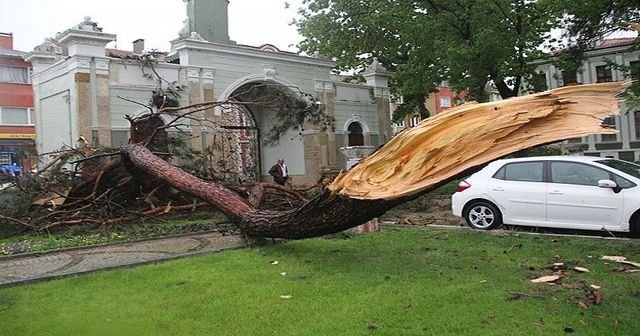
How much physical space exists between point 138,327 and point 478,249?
4857mm

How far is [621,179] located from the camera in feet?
28.2

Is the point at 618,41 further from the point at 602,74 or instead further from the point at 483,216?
the point at 483,216

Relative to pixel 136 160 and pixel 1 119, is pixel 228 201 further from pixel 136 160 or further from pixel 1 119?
pixel 1 119

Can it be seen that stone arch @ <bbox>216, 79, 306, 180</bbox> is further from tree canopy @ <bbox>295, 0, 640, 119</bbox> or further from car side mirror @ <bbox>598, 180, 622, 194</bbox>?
car side mirror @ <bbox>598, 180, 622, 194</bbox>

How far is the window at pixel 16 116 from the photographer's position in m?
37.8

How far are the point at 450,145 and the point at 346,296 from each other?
1.78m

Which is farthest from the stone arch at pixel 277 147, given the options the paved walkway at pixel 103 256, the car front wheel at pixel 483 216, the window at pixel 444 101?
the window at pixel 444 101

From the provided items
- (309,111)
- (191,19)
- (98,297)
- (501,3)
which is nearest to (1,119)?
(191,19)

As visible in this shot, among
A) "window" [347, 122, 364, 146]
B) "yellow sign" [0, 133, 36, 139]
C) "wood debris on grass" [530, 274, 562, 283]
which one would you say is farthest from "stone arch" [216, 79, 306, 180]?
"yellow sign" [0, 133, 36, 139]

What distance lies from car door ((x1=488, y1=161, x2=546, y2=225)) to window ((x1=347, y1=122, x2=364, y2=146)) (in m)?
14.5

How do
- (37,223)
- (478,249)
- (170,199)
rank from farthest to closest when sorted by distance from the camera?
(170,199) < (37,223) < (478,249)

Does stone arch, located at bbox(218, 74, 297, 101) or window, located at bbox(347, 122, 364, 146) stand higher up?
stone arch, located at bbox(218, 74, 297, 101)

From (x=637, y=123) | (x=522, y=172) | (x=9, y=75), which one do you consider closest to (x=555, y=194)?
(x=522, y=172)

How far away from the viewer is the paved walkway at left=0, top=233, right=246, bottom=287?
679 cm
